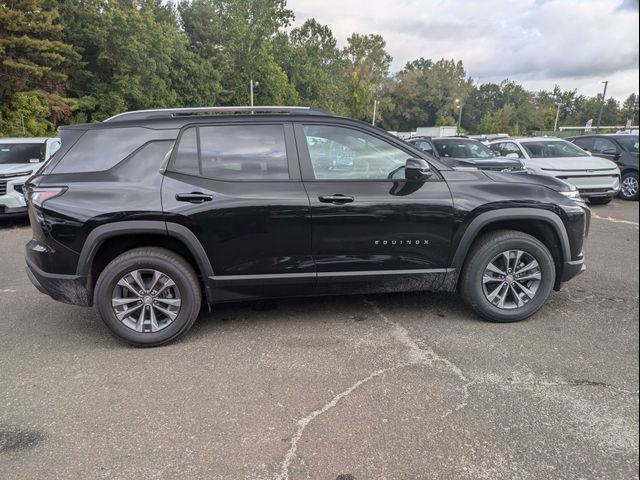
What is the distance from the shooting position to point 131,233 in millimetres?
3582

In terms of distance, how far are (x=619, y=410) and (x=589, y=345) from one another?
909mm

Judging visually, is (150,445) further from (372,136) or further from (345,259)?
(372,136)

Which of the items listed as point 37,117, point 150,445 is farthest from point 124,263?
point 37,117

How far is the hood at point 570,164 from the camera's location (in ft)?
34.4

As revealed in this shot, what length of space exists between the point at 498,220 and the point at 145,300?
2985 millimetres

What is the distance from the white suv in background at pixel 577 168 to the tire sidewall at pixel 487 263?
7.13 m

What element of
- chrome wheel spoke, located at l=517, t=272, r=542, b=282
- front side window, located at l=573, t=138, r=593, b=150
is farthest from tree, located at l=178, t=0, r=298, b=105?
chrome wheel spoke, located at l=517, t=272, r=542, b=282

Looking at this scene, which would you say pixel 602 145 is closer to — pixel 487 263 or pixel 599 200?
pixel 599 200

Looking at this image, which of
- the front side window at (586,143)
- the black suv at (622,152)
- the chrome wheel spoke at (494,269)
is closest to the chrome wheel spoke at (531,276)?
the chrome wheel spoke at (494,269)

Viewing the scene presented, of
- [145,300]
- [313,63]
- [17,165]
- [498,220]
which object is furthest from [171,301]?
[313,63]

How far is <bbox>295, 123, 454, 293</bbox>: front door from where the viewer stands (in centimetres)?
375

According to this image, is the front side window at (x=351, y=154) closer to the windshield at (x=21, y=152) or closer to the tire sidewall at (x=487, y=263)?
the tire sidewall at (x=487, y=263)

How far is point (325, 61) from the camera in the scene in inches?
2527

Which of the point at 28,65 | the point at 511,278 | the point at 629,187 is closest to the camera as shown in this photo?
the point at 511,278
